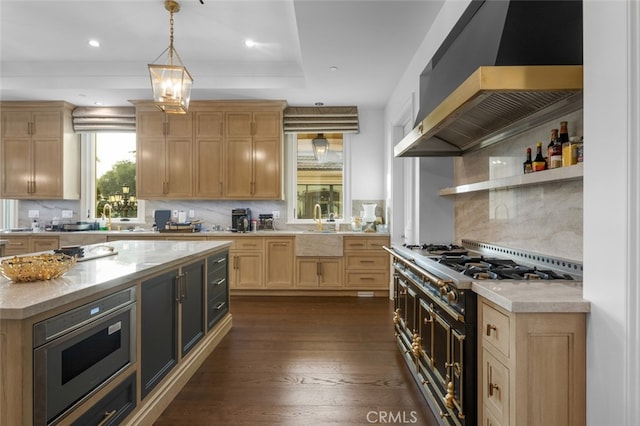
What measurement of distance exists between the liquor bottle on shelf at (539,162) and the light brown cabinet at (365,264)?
3021 millimetres

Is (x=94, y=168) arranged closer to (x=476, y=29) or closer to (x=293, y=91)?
(x=293, y=91)

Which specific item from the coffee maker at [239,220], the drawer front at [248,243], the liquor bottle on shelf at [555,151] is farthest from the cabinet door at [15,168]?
the liquor bottle on shelf at [555,151]

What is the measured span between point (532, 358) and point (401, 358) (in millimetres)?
1718

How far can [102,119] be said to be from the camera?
5.36 m

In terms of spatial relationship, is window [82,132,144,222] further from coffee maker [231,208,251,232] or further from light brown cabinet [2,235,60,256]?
coffee maker [231,208,251,232]

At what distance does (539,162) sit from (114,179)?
594cm

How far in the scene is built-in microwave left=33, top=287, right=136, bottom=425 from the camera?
1.23m

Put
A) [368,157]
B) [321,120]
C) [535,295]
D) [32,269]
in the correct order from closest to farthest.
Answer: [535,295]
[32,269]
[321,120]
[368,157]

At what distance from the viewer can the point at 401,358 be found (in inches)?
111

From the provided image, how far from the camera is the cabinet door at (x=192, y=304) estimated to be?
247 centimetres

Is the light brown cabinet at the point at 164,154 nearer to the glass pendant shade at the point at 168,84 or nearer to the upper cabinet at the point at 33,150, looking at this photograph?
the upper cabinet at the point at 33,150

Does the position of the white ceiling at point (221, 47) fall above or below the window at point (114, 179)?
above

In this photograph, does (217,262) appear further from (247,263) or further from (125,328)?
(247,263)

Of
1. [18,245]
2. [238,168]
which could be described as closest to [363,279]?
[238,168]
